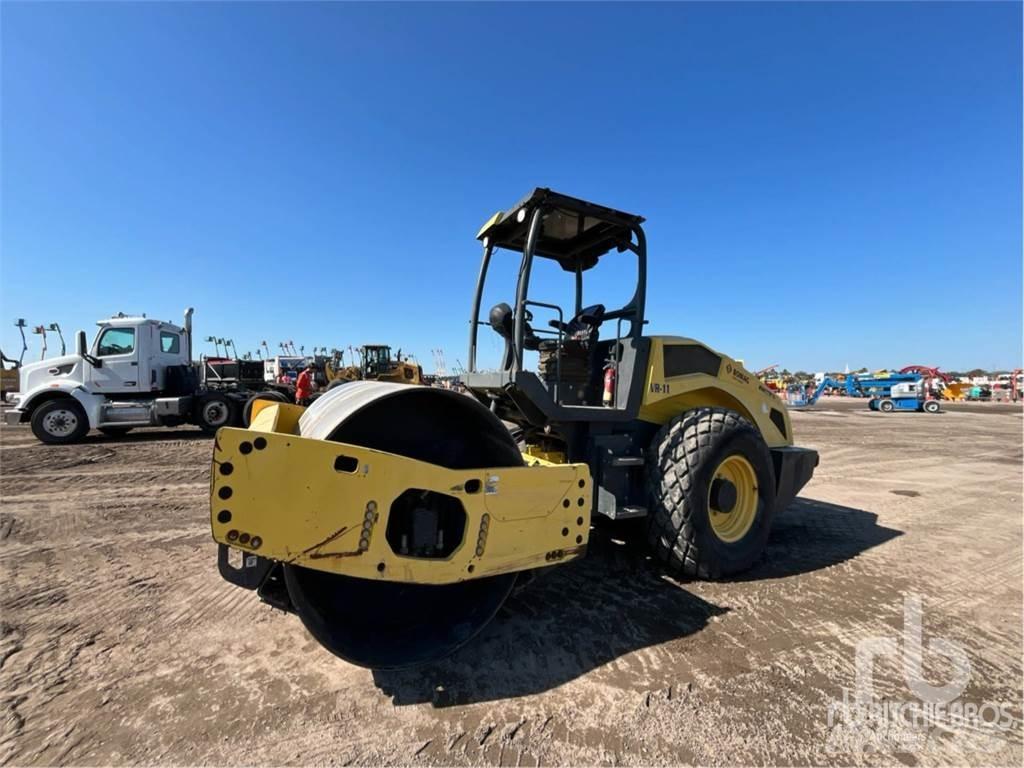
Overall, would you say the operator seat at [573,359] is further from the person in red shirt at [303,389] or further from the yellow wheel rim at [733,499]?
the person in red shirt at [303,389]


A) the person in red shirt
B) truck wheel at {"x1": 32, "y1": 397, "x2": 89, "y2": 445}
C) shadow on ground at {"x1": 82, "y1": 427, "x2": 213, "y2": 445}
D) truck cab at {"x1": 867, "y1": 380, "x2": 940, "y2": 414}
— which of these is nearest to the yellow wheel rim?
shadow on ground at {"x1": 82, "y1": 427, "x2": 213, "y2": 445}

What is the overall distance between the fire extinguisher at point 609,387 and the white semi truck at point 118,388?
33.7 feet

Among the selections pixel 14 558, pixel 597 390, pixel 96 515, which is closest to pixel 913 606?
pixel 597 390

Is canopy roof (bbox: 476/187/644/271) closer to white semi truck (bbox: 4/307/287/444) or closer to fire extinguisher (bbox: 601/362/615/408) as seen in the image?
fire extinguisher (bbox: 601/362/615/408)

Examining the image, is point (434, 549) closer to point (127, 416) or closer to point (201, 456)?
point (201, 456)

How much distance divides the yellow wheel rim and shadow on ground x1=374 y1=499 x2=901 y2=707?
32 centimetres

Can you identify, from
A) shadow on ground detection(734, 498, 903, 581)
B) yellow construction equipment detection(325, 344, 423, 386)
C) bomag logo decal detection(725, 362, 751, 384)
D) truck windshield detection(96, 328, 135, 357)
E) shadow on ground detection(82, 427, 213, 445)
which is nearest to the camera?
shadow on ground detection(734, 498, 903, 581)

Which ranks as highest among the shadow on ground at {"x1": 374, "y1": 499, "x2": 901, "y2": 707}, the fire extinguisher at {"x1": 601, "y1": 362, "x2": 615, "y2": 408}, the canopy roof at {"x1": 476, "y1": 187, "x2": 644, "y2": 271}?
the canopy roof at {"x1": 476, "y1": 187, "x2": 644, "y2": 271}

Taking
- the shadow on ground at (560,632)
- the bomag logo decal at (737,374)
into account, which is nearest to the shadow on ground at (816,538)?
the shadow on ground at (560,632)

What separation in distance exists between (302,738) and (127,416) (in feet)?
35.1

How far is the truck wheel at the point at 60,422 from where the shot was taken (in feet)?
29.7

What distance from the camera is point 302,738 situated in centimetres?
178

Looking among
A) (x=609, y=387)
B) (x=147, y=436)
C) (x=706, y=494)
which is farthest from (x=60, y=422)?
(x=706, y=494)

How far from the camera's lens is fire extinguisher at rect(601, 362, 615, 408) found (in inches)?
137
